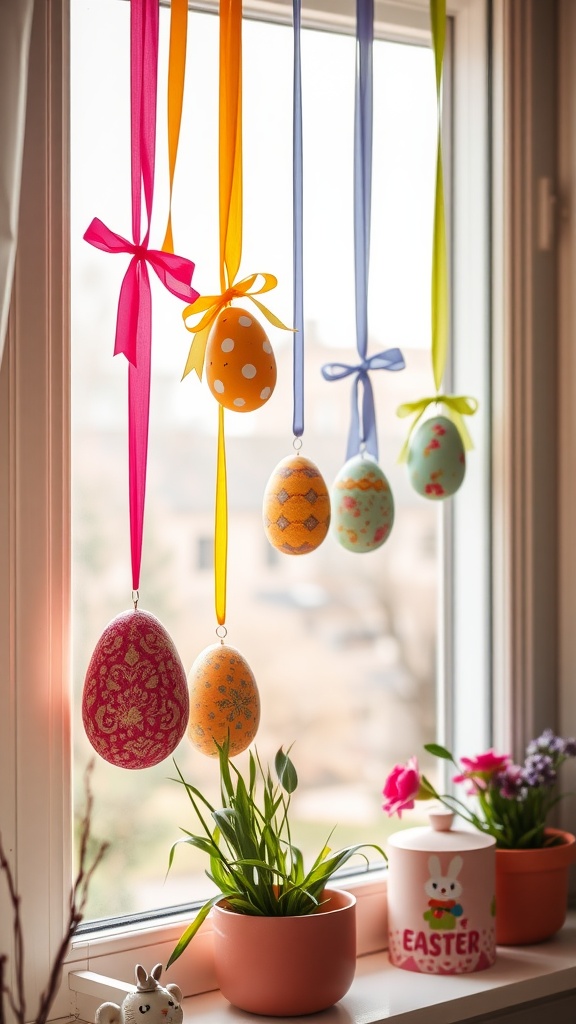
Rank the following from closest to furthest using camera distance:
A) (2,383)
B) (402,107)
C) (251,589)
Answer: (2,383) < (251,589) < (402,107)

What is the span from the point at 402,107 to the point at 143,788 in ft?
3.29

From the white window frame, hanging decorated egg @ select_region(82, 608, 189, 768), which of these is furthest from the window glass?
hanging decorated egg @ select_region(82, 608, 189, 768)

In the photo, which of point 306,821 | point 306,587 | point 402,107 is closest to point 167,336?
point 306,587

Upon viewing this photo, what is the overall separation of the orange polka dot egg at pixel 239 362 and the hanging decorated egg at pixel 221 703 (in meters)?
0.27

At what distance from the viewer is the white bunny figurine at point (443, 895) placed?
127 cm

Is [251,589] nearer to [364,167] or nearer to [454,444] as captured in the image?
[454,444]

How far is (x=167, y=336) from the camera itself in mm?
1315

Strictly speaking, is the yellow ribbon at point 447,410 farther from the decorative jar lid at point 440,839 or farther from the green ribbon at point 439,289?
the decorative jar lid at point 440,839

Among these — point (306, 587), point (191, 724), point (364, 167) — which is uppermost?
point (364, 167)

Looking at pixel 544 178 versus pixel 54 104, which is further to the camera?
pixel 544 178

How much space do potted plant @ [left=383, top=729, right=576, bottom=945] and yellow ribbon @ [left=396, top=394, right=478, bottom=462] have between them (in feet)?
1.33

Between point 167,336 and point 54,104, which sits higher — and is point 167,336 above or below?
below

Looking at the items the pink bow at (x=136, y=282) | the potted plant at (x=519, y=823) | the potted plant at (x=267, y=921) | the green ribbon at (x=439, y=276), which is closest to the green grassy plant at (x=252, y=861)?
the potted plant at (x=267, y=921)

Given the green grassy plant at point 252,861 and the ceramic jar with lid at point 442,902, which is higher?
the green grassy plant at point 252,861
